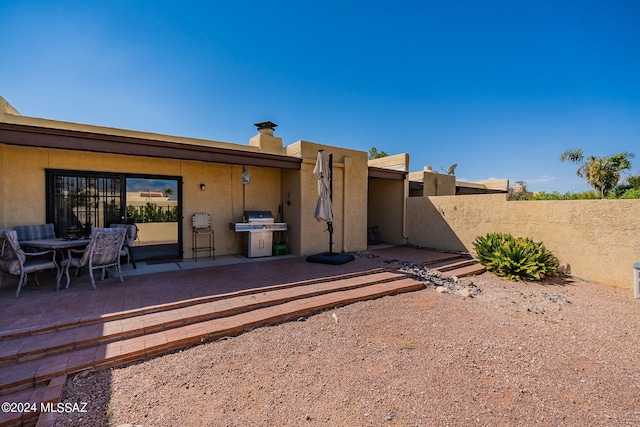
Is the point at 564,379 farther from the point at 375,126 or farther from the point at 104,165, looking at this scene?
the point at 375,126

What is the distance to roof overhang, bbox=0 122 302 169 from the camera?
16.9 feet

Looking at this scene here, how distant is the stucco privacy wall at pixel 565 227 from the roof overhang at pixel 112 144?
728 centimetres

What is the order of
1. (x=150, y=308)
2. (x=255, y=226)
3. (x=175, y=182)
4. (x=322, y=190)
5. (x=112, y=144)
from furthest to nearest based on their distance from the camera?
1. (x=255, y=226)
2. (x=175, y=182)
3. (x=322, y=190)
4. (x=112, y=144)
5. (x=150, y=308)

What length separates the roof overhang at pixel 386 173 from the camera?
10.7m

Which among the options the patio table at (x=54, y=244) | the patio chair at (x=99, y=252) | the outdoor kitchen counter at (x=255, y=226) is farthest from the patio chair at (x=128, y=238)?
the outdoor kitchen counter at (x=255, y=226)

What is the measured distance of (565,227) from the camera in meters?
7.81

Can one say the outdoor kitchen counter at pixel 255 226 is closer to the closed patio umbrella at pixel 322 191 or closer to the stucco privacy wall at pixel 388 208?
the closed patio umbrella at pixel 322 191

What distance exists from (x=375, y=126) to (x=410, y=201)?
7.79 m

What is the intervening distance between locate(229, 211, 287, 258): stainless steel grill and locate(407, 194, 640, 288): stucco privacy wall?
647cm

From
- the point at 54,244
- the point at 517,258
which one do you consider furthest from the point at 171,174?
the point at 517,258

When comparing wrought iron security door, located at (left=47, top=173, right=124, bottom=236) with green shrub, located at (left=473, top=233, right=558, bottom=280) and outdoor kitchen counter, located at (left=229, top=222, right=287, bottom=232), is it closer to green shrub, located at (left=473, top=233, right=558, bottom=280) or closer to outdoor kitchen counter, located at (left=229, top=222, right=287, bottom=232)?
outdoor kitchen counter, located at (left=229, top=222, right=287, bottom=232)

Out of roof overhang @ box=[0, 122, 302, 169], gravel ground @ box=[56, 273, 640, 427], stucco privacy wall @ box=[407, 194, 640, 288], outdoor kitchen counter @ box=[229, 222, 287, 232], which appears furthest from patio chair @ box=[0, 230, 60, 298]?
stucco privacy wall @ box=[407, 194, 640, 288]

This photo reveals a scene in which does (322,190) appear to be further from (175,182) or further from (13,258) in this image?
(13,258)

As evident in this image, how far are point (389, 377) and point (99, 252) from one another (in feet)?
19.0
